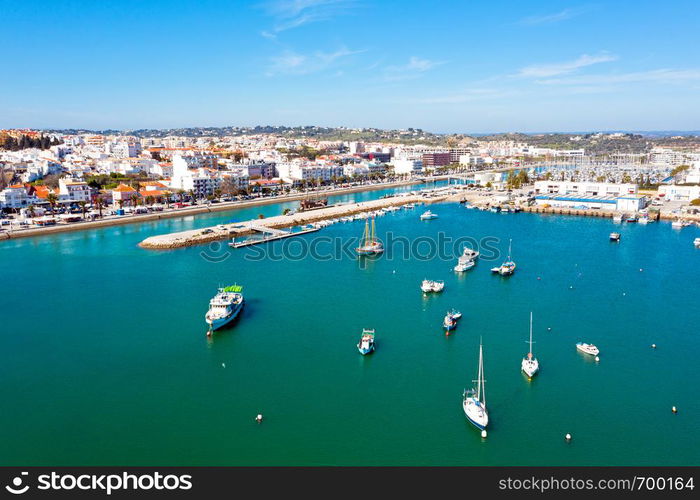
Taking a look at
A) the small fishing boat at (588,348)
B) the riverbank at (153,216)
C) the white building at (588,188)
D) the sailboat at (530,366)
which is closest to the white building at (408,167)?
the riverbank at (153,216)

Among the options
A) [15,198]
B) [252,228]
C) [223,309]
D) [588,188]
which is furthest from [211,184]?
[588,188]

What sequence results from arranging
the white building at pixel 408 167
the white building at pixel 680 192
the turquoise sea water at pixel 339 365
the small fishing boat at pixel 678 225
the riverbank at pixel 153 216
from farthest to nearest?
the white building at pixel 408 167 < the white building at pixel 680 192 < the small fishing boat at pixel 678 225 < the riverbank at pixel 153 216 < the turquoise sea water at pixel 339 365

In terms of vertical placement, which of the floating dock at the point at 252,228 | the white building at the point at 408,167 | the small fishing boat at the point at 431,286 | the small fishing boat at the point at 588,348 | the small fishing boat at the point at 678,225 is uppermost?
the white building at the point at 408,167

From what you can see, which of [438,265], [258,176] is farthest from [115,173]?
[438,265]

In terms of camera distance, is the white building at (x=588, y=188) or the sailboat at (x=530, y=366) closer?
the sailboat at (x=530, y=366)

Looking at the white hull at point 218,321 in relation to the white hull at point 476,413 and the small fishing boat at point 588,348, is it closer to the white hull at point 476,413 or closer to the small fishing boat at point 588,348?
the white hull at point 476,413

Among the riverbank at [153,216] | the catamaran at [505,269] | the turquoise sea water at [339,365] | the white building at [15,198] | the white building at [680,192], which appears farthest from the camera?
the white building at [680,192]

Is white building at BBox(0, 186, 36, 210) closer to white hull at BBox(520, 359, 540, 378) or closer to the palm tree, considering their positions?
the palm tree

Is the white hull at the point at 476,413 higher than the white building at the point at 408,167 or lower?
lower
